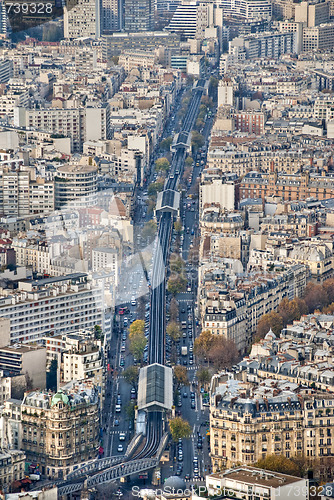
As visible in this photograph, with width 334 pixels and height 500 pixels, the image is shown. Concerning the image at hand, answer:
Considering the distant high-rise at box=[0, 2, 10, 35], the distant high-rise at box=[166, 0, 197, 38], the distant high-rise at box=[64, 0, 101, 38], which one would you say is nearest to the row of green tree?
the distant high-rise at box=[0, 2, 10, 35]

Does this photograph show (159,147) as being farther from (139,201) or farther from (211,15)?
(211,15)

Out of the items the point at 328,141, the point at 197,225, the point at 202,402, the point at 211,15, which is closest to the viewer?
the point at 202,402

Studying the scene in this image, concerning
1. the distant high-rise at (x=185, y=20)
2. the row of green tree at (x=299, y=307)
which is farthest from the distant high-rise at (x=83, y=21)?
the row of green tree at (x=299, y=307)

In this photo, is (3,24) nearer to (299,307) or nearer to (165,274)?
(165,274)

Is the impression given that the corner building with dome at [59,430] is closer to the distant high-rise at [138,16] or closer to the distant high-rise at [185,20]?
the distant high-rise at [185,20]

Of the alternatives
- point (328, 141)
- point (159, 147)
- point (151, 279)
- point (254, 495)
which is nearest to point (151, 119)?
point (159, 147)

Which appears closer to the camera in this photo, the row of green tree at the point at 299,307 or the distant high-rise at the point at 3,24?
the row of green tree at the point at 299,307

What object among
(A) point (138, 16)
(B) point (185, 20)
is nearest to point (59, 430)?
(B) point (185, 20)
